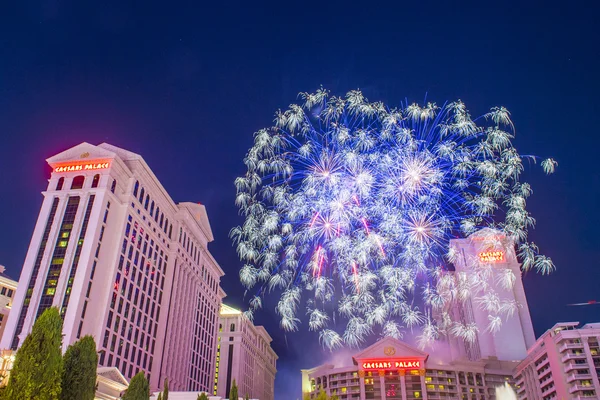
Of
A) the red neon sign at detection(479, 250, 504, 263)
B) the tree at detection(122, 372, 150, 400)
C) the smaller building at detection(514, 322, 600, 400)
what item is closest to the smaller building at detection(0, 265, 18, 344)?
the tree at detection(122, 372, 150, 400)

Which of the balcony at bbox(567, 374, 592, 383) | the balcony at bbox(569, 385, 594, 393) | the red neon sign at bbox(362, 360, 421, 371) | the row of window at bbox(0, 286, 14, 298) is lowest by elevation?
the balcony at bbox(569, 385, 594, 393)

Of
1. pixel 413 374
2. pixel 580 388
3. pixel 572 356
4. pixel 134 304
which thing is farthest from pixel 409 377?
pixel 134 304

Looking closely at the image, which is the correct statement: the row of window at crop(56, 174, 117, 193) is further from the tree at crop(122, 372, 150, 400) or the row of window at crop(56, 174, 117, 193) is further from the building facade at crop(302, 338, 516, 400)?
the building facade at crop(302, 338, 516, 400)

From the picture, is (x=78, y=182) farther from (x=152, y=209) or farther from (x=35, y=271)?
(x=152, y=209)

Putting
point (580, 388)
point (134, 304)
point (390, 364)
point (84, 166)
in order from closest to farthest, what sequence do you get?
point (84, 166) < point (134, 304) < point (580, 388) < point (390, 364)

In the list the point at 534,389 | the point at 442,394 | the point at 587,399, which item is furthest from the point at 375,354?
the point at 587,399

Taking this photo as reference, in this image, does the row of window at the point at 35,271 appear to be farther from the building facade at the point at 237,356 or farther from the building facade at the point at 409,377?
the building facade at the point at 409,377
